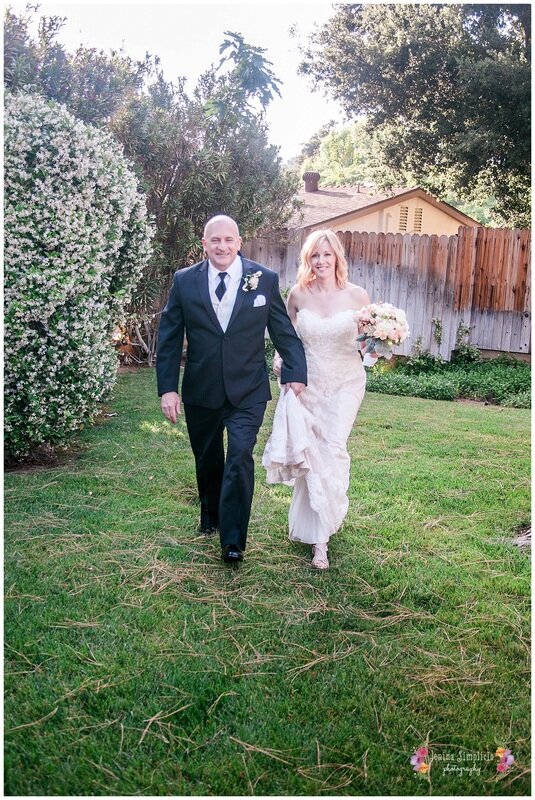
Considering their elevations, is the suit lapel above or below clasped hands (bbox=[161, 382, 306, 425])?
above

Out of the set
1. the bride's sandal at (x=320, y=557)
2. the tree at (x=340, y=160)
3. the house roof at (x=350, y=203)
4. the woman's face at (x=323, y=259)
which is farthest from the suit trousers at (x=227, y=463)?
the tree at (x=340, y=160)

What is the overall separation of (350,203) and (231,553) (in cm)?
1965

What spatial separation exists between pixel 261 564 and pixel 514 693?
178 centimetres

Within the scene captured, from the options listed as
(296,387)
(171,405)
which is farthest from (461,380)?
(171,405)

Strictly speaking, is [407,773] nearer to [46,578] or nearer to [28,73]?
[46,578]

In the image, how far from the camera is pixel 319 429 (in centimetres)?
493

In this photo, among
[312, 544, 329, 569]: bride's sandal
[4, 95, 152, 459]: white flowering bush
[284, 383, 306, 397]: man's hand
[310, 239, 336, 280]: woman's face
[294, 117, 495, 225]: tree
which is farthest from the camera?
[294, 117, 495, 225]: tree

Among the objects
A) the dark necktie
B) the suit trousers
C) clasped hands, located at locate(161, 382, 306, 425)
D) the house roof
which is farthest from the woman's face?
the house roof

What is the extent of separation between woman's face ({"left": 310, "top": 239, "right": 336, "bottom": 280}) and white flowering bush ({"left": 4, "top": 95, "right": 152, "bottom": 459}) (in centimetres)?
224

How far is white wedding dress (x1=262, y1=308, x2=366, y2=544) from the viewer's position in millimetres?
4680

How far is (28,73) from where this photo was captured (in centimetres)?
855

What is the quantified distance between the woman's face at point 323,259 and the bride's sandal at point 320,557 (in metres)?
1.88

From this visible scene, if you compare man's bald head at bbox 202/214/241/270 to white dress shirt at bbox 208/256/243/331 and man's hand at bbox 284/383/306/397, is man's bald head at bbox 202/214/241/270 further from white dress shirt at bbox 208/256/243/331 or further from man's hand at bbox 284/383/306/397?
man's hand at bbox 284/383/306/397

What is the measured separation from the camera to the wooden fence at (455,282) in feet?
41.0
